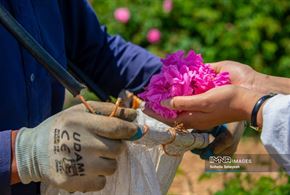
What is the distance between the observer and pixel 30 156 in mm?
2275

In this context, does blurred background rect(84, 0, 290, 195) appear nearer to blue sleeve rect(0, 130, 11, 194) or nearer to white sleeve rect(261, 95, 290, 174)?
white sleeve rect(261, 95, 290, 174)

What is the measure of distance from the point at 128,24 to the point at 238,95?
477 cm

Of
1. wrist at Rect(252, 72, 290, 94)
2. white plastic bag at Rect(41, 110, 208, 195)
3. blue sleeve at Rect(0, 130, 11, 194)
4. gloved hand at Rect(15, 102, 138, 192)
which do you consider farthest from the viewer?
wrist at Rect(252, 72, 290, 94)

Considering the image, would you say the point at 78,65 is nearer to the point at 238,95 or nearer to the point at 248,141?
the point at 238,95

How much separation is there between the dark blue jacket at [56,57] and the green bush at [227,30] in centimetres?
314

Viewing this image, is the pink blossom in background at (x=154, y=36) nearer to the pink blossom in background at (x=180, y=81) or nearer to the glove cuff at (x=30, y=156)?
the pink blossom in background at (x=180, y=81)

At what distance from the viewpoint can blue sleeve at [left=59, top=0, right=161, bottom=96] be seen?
10.8ft

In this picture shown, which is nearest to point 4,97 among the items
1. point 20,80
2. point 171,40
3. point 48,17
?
point 20,80

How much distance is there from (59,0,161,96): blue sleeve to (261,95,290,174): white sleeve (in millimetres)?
1020

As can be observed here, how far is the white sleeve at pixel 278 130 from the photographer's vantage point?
7.79 ft

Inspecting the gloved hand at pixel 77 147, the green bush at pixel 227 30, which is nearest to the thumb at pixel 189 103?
the gloved hand at pixel 77 147

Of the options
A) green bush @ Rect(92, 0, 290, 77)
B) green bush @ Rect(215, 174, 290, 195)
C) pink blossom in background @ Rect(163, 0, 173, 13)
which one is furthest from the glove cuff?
pink blossom in background @ Rect(163, 0, 173, 13)

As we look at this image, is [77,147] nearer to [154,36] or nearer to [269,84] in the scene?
[269,84]

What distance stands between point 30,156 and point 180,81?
70 centimetres
